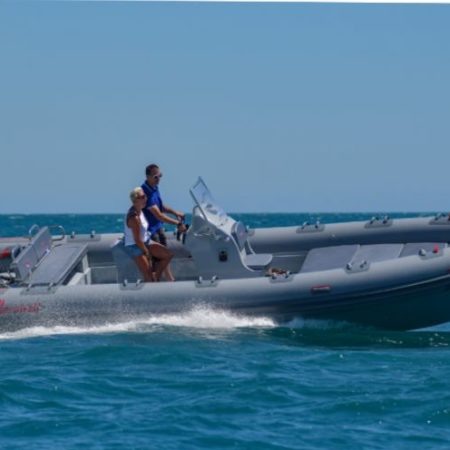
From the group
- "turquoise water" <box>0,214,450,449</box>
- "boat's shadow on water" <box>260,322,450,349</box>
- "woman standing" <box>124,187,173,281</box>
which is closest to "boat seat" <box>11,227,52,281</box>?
"turquoise water" <box>0,214,450,449</box>

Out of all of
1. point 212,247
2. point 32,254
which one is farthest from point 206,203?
point 32,254

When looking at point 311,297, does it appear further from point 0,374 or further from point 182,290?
point 0,374

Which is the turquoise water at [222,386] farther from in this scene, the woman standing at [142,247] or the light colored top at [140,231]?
the light colored top at [140,231]

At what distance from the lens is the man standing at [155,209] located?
1123cm

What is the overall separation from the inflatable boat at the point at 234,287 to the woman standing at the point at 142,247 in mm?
250

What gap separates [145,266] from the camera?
1132 cm

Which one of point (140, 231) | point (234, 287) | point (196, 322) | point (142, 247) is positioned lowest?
point (196, 322)

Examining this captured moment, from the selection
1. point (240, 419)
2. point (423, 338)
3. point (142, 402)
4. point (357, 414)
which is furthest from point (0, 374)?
point (423, 338)

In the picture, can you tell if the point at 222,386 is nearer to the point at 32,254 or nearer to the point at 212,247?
the point at 212,247

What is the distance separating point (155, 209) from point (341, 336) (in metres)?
2.13

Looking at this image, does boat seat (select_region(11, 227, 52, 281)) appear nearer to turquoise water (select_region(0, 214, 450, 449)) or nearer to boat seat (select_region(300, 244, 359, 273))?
turquoise water (select_region(0, 214, 450, 449))

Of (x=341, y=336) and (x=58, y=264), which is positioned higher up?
(x=58, y=264)

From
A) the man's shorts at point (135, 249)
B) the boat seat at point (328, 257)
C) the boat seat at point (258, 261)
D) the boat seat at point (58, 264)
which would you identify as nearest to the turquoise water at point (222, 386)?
the boat seat at point (58, 264)

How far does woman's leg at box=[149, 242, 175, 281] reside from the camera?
11320 mm
